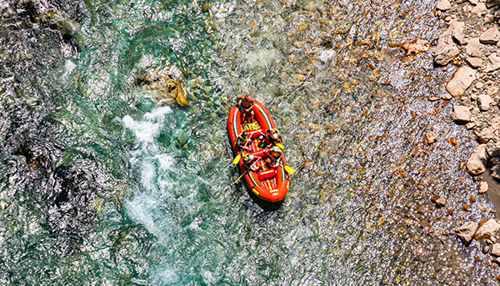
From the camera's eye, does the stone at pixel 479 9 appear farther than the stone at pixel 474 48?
Yes

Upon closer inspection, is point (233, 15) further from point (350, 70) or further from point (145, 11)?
point (350, 70)

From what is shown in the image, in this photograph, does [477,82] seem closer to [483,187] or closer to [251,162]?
[483,187]

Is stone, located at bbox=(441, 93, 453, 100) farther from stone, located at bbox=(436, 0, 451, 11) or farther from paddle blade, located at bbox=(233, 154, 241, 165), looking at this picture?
paddle blade, located at bbox=(233, 154, 241, 165)

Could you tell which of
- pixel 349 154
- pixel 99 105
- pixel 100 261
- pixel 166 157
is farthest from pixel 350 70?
pixel 100 261

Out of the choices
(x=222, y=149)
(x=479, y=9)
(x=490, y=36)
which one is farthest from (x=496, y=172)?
(x=222, y=149)

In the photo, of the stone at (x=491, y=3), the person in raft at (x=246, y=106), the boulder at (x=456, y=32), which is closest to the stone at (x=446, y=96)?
the boulder at (x=456, y=32)

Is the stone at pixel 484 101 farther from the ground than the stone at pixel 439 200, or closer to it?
farther from the ground

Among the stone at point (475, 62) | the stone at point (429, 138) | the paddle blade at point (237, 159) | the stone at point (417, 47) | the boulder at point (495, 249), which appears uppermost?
the stone at point (417, 47)

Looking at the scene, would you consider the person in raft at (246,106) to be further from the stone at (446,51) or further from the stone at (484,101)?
the stone at (484,101)
